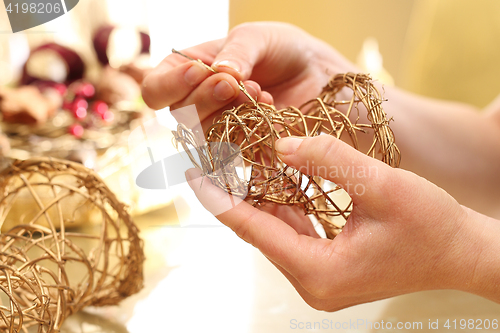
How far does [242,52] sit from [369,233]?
20cm

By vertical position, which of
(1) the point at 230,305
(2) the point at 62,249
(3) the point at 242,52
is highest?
(3) the point at 242,52

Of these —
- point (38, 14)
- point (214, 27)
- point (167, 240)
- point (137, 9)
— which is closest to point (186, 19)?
point (214, 27)

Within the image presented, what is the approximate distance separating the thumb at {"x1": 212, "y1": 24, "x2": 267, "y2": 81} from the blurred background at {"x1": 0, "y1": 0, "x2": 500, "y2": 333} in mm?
105

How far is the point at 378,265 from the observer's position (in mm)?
255

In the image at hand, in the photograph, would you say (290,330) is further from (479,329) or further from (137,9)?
(137,9)

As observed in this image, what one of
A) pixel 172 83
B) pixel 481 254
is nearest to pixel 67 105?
pixel 172 83

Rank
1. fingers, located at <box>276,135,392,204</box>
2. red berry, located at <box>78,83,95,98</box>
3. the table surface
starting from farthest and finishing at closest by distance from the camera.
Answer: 1. red berry, located at <box>78,83,95,98</box>
2. the table surface
3. fingers, located at <box>276,135,392,204</box>

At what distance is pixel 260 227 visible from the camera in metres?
0.26

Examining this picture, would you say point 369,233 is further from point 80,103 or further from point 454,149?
point 80,103

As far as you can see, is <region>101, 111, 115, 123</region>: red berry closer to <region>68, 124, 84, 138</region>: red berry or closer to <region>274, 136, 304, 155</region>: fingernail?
<region>68, 124, 84, 138</region>: red berry

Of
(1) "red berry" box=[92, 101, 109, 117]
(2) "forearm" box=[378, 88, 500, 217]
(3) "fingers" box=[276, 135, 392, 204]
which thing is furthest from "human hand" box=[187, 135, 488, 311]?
(1) "red berry" box=[92, 101, 109, 117]

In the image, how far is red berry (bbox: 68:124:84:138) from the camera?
1.77 ft

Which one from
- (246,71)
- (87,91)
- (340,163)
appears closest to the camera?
(340,163)

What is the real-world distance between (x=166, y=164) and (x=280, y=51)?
192mm
